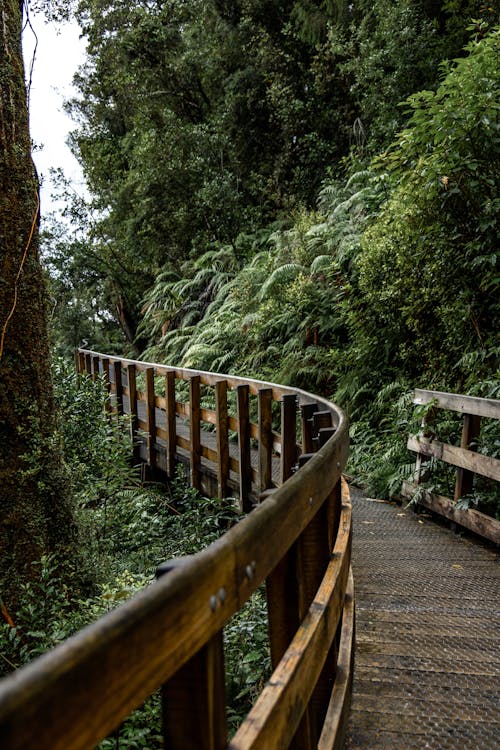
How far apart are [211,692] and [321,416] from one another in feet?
Answer: 8.51

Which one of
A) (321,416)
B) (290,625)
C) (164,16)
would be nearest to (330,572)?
(290,625)

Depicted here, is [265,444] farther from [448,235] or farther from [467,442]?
[448,235]

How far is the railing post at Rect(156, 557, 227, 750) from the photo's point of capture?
0.97 metres

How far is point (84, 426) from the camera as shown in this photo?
706 cm

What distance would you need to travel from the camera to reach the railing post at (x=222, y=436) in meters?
7.25

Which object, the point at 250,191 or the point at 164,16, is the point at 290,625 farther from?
A: the point at 164,16

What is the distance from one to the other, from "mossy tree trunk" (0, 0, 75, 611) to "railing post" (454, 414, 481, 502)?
3408 millimetres

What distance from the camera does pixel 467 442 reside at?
5.52m

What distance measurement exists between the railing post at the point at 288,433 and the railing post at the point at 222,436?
169 cm

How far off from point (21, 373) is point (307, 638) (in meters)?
3.36

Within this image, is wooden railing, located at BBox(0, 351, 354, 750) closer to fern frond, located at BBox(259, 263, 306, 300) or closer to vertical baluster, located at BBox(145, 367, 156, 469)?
vertical baluster, located at BBox(145, 367, 156, 469)

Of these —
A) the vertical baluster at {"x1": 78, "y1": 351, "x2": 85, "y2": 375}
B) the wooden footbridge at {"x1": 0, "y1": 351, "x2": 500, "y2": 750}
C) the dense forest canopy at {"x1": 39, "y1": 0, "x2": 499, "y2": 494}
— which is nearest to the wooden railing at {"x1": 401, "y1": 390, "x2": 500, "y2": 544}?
the wooden footbridge at {"x1": 0, "y1": 351, "x2": 500, "y2": 750}

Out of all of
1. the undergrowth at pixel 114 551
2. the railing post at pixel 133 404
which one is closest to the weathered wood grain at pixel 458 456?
the undergrowth at pixel 114 551

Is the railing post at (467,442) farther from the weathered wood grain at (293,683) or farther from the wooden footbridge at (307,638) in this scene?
the weathered wood grain at (293,683)
